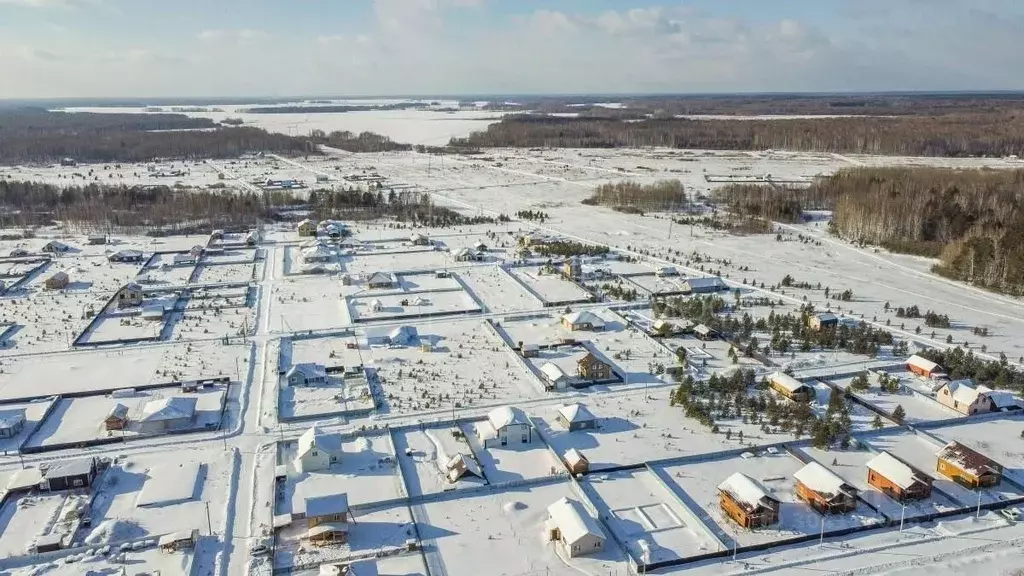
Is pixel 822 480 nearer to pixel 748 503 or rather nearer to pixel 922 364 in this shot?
pixel 748 503

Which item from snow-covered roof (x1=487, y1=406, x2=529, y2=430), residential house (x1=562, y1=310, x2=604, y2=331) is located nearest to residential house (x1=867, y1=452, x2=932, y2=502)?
snow-covered roof (x1=487, y1=406, x2=529, y2=430)

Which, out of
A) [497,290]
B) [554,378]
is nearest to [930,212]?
[497,290]

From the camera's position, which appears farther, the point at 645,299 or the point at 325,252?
the point at 325,252

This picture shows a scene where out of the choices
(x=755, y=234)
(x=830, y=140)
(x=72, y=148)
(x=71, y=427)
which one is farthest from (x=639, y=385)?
(x=72, y=148)

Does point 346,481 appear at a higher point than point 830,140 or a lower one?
lower

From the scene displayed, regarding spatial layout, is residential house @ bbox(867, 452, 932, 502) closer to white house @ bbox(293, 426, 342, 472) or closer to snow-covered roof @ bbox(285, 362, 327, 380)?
white house @ bbox(293, 426, 342, 472)

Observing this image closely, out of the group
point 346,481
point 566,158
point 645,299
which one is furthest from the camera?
point 566,158

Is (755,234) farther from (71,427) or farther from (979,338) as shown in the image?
(71,427)
